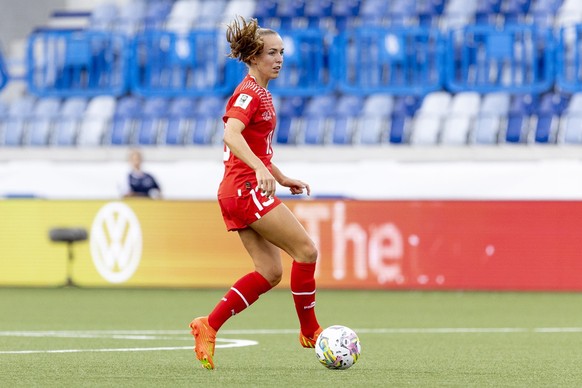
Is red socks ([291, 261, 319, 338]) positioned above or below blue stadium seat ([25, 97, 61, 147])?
above

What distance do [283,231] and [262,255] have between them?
0.30 meters

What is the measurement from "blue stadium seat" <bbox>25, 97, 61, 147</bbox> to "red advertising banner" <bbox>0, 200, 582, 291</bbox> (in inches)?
219

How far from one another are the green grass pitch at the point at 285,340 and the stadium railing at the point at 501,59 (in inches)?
216

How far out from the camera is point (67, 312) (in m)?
13.7

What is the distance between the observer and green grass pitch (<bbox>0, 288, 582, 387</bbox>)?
7.39 metres

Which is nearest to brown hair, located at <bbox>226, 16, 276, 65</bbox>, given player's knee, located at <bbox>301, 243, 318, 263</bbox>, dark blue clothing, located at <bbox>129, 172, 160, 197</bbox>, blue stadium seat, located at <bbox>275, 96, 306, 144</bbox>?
player's knee, located at <bbox>301, 243, 318, 263</bbox>

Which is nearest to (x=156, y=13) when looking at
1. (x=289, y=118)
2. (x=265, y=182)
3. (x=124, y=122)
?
(x=124, y=122)

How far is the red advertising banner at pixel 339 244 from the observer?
1678 cm

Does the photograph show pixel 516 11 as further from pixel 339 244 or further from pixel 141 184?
pixel 141 184

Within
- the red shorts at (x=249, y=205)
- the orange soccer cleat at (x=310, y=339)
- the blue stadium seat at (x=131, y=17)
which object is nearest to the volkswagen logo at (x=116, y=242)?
the blue stadium seat at (x=131, y=17)

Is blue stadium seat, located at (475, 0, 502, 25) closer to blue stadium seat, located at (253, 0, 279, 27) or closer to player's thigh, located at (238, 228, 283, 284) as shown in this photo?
blue stadium seat, located at (253, 0, 279, 27)

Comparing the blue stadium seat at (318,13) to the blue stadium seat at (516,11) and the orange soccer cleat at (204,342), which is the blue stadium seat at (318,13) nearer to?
the blue stadium seat at (516,11)

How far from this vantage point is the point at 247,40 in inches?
311

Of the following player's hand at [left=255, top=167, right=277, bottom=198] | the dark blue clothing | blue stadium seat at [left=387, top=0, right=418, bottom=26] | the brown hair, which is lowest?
the dark blue clothing
